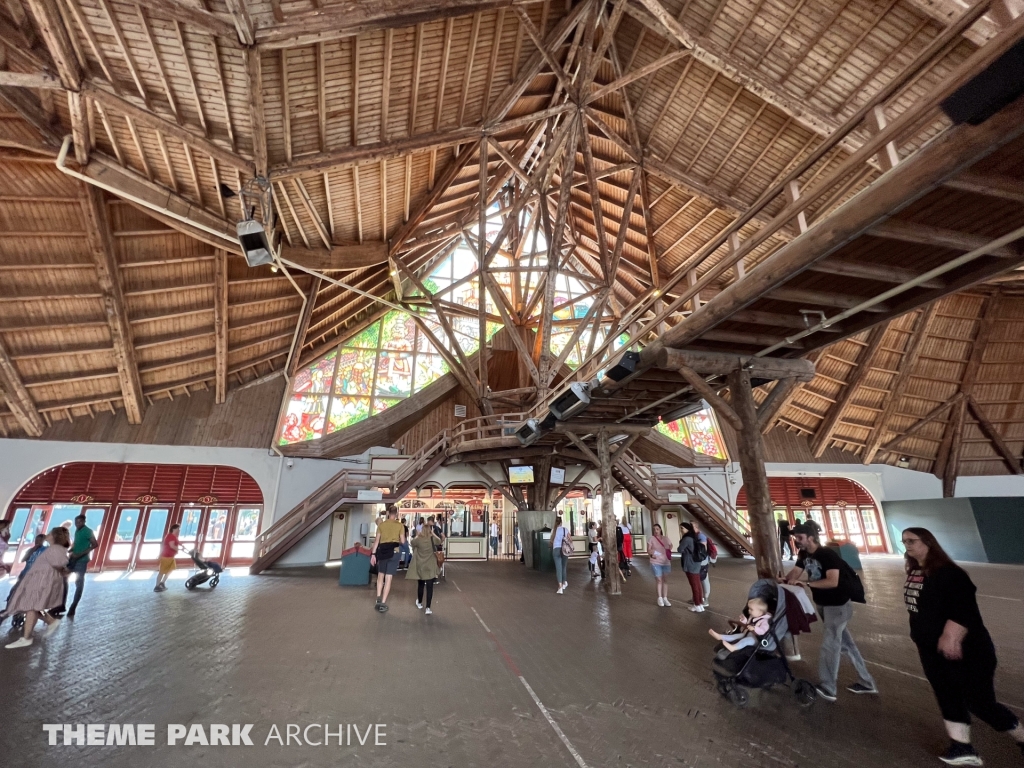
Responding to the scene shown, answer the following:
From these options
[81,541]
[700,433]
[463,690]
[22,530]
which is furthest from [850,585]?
[22,530]

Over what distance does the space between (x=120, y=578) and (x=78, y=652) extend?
9.63 metres

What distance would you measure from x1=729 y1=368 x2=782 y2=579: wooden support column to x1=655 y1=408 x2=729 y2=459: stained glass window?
1512cm

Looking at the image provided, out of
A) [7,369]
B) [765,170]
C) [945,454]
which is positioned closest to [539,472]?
[765,170]

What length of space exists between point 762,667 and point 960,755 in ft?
4.09

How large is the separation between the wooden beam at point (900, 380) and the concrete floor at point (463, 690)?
11894mm

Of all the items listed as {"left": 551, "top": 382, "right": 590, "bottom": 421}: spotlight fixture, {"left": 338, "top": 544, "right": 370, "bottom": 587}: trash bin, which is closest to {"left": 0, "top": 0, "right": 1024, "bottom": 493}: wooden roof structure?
{"left": 551, "top": 382, "right": 590, "bottom": 421}: spotlight fixture

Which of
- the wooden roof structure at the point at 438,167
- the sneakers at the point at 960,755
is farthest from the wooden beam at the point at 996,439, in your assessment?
the sneakers at the point at 960,755

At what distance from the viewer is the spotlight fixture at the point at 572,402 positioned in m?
7.95

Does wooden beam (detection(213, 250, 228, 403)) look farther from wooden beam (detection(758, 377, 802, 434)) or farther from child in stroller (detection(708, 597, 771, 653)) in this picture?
child in stroller (detection(708, 597, 771, 653))

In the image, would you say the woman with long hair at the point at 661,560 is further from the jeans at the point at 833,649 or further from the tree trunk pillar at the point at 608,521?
the jeans at the point at 833,649

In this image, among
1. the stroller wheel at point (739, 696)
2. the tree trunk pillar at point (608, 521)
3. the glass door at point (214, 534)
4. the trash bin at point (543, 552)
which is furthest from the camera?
the glass door at point (214, 534)

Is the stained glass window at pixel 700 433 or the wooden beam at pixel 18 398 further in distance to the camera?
the stained glass window at pixel 700 433

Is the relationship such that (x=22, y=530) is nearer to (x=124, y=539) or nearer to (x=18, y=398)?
(x=124, y=539)

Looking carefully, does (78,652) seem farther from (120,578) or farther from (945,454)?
(945,454)
